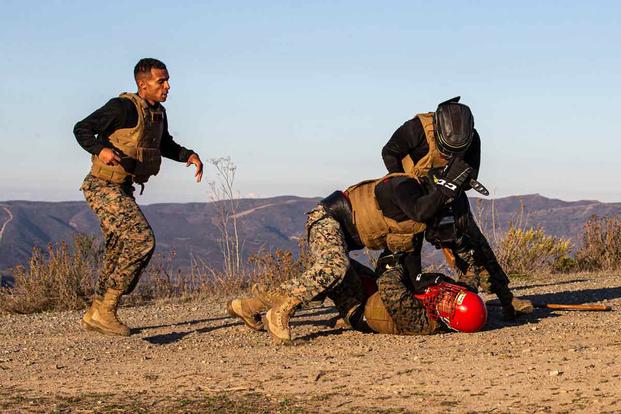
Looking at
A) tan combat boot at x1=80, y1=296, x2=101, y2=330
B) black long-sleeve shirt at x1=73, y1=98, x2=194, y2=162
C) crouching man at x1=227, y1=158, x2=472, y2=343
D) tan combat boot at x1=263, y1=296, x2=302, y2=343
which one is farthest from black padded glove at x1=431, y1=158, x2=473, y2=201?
tan combat boot at x1=80, y1=296, x2=101, y2=330

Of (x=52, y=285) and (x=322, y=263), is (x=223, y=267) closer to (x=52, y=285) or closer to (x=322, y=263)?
(x=52, y=285)

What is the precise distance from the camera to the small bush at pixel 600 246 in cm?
1484

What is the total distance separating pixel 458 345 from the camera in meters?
7.38

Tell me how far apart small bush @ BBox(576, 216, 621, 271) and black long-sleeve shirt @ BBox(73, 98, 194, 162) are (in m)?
8.53

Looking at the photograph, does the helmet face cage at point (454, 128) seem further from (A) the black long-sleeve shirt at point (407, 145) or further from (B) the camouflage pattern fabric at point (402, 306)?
(B) the camouflage pattern fabric at point (402, 306)

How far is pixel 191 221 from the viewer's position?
228 ft

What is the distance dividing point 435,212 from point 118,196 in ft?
8.81

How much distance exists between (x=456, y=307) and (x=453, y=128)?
53.2 inches

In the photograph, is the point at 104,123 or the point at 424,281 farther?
the point at 104,123

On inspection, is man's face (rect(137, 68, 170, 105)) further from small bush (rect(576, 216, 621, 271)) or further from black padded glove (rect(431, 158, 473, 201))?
small bush (rect(576, 216, 621, 271))

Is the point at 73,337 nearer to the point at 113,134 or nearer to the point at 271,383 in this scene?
the point at 113,134

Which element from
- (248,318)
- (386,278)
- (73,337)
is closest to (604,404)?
(386,278)

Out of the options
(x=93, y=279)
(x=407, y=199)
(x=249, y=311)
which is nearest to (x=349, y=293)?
(x=249, y=311)

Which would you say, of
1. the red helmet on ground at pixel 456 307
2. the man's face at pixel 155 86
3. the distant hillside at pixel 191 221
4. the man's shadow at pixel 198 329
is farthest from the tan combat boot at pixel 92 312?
the distant hillside at pixel 191 221
